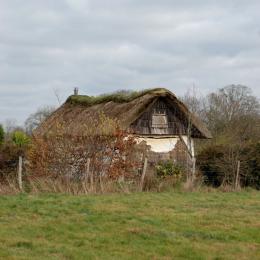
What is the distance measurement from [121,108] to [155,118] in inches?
80.3

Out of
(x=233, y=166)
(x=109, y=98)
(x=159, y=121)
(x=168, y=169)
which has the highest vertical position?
(x=109, y=98)

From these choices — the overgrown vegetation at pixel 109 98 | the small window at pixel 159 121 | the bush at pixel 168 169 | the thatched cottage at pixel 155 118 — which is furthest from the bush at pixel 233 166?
the overgrown vegetation at pixel 109 98

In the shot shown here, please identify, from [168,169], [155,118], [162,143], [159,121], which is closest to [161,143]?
[162,143]

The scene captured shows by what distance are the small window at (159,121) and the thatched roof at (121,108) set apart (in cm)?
90

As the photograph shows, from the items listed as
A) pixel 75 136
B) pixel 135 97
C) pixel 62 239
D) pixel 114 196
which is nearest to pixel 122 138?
pixel 75 136

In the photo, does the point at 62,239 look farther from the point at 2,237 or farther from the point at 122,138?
the point at 122,138

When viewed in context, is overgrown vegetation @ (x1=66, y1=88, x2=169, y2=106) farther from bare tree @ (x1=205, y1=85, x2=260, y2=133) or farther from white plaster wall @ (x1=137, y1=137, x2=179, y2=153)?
bare tree @ (x1=205, y1=85, x2=260, y2=133)

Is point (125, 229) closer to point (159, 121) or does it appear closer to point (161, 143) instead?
point (159, 121)

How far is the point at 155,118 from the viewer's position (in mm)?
28078

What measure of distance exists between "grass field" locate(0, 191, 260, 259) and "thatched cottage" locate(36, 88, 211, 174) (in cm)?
1178

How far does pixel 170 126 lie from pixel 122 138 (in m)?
9.21

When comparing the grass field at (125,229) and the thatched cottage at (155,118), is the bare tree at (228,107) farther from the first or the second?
the grass field at (125,229)

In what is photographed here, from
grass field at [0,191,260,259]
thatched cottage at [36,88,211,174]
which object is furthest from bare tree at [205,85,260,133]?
grass field at [0,191,260,259]

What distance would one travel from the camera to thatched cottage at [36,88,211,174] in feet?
88.3
